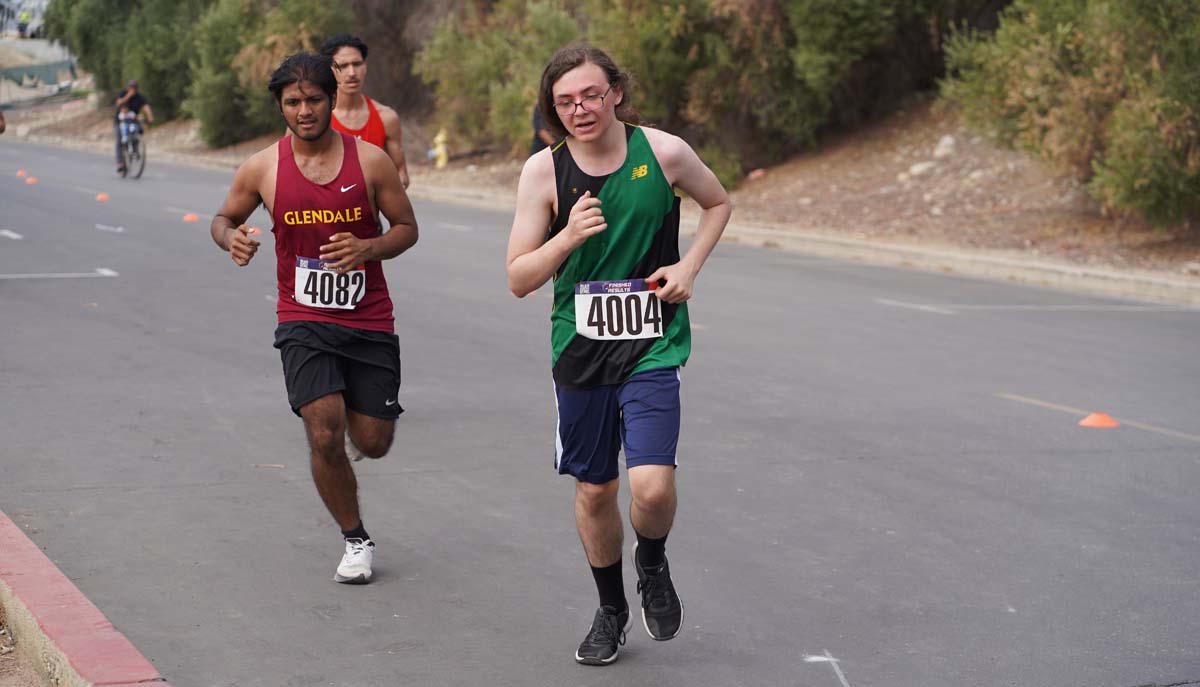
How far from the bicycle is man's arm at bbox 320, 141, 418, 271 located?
25397 millimetres

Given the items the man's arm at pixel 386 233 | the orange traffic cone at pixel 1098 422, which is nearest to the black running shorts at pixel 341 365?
the man's arm at pixel 386 233

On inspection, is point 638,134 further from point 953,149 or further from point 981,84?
point 953,149

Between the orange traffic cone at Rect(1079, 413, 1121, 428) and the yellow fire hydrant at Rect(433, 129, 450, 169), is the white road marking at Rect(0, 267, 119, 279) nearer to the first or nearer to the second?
the orange traffic cone at Rect(1079, 413, 1121, 428)

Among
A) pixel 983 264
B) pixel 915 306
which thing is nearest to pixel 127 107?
pixel 983 264

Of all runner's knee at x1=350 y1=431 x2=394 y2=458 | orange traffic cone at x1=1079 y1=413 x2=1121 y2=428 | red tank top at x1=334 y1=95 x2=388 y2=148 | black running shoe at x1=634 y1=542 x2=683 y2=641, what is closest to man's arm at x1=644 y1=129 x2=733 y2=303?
black running shoe at x1=634 y1=542 x2=683 y2=641

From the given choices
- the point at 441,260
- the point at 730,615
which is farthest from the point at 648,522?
the point at 441,260

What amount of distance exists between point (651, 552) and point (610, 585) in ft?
0.60

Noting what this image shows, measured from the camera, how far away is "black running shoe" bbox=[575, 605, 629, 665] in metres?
4.83

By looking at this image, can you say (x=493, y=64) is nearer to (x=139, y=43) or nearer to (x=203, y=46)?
(x=203, y=46)

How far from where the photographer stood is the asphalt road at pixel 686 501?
16.4 ft

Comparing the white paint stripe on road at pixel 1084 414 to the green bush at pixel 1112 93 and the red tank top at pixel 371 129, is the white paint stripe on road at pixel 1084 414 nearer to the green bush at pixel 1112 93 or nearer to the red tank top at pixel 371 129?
the red tank top at pixel 371 129

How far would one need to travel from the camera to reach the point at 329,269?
18.8ft

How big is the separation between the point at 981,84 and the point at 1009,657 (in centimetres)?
1729

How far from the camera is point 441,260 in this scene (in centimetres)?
1700
